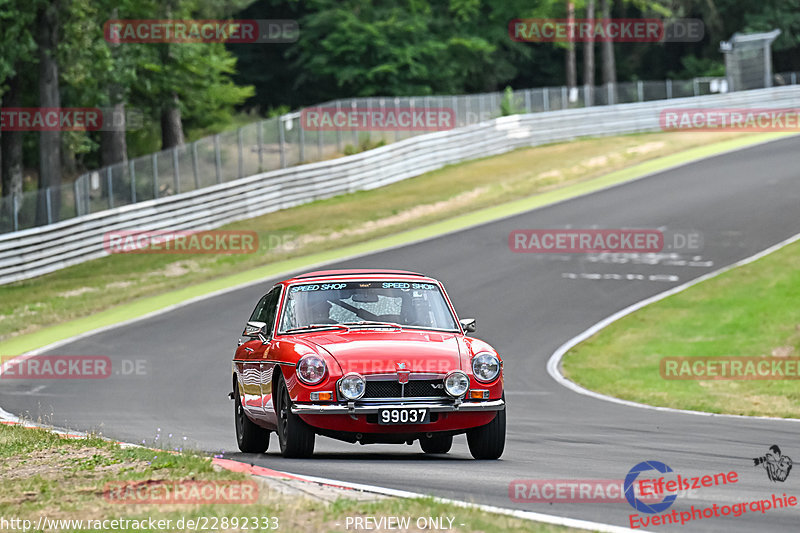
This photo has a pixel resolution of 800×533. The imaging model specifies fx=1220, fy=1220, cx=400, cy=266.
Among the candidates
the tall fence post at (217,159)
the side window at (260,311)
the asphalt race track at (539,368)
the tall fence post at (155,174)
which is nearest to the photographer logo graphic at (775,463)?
the asphalt race track at (539,368)

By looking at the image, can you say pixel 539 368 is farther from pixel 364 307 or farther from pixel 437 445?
pixel 364 307

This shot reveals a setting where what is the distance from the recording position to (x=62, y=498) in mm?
7305

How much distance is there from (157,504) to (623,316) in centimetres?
1781

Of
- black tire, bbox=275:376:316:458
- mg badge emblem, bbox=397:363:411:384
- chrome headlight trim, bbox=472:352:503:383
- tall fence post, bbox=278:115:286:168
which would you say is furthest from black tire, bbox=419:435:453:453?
tall fence post, bbox=278:115:286:168

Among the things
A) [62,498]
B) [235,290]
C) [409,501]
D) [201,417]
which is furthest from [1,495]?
[235,290]

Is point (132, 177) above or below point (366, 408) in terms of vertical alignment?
above

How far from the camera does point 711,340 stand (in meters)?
21.9

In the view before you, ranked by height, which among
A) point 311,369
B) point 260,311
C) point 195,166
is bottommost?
point 311,369

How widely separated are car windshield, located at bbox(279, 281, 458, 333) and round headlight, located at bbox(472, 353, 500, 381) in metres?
0.85

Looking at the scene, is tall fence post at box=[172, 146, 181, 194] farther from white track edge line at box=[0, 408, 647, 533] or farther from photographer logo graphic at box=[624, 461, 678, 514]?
white track edge line at box=[0, 408, 647, 533]

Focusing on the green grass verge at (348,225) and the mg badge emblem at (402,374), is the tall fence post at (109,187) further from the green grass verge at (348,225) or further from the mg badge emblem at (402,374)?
the mg badge emblem at (402,374)

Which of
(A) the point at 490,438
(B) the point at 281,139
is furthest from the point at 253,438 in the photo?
(B) the point at 281,139

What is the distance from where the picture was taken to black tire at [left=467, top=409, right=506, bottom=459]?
984 cm

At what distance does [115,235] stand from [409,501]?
2714 cm
